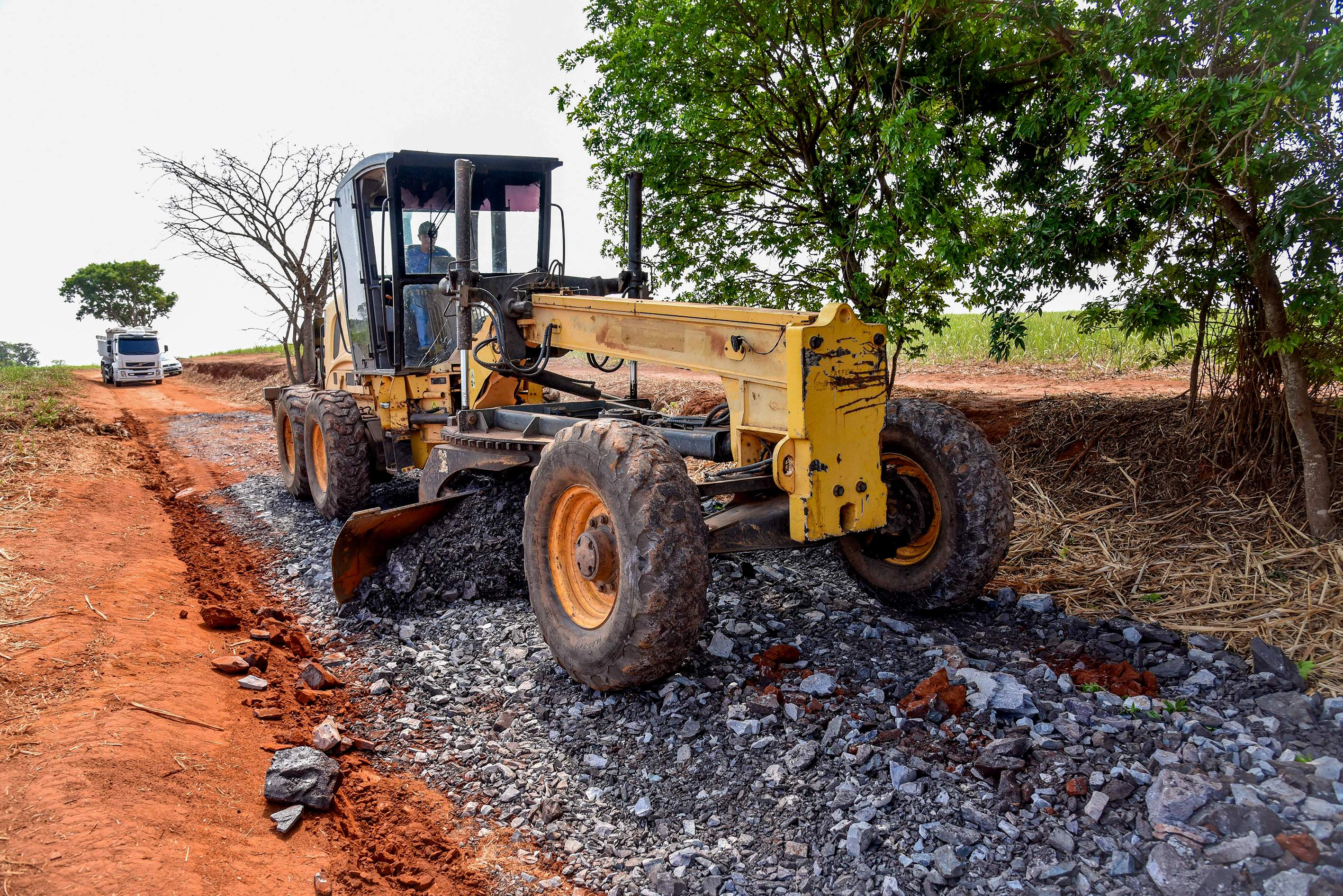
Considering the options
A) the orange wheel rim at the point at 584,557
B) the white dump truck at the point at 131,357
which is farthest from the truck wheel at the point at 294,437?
the white dump truck at the point at 131,357

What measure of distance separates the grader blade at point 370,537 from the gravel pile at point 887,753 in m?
0.63

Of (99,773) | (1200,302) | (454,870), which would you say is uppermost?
(1200,302)

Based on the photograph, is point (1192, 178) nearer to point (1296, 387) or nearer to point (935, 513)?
point (1296, 387)

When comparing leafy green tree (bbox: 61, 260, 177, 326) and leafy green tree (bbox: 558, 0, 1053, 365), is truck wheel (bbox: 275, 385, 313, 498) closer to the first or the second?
leafy green tree (bbox: 558, 0, 1053, 365)

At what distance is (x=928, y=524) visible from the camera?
5102mm

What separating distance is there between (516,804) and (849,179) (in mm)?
5691

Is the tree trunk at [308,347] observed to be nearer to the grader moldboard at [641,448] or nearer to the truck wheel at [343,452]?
the truck wheel at [343,452]

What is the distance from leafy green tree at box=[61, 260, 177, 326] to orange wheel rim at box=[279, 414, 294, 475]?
121 feet

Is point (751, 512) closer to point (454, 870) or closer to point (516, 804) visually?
point (516, 804)

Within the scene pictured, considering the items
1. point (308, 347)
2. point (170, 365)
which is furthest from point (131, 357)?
point (308, 347)

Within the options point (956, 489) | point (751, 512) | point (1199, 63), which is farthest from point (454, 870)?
point (1199, 63)

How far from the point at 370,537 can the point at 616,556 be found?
8.08ft

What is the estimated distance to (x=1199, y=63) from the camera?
17.3 feet

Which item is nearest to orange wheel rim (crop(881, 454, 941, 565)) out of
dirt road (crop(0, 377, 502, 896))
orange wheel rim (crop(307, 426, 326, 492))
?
dirt road (crop(0, 377, 502, 896))
